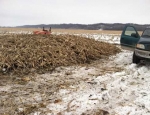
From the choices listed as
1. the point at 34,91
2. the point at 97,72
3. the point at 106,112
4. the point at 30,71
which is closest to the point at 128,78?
the point at 97,72

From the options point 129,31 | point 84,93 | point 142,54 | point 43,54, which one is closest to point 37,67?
point 43,54

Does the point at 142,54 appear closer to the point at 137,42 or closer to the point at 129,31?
the point at 137,42

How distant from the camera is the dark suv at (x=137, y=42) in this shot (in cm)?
699

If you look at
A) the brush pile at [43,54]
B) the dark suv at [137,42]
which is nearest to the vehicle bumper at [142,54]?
the dark suv at [137,42]

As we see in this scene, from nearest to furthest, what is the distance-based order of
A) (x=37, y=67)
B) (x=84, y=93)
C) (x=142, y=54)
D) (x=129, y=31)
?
(x=84, y=93) < (x=142, y=54) < (x=37, y=67) < (x=129, y=31)

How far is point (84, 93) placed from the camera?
15.8 ft

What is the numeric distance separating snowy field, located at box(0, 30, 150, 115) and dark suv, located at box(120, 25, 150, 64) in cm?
62

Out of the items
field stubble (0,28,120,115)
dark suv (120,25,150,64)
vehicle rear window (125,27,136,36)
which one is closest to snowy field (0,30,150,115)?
field stubble (0,28,120,115)

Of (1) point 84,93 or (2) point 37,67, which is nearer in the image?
(1) point 84,93

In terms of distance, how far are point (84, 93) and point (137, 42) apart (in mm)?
3994

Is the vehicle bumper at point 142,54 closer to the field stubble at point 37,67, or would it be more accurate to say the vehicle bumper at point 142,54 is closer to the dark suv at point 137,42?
the dark suv at point 137,42

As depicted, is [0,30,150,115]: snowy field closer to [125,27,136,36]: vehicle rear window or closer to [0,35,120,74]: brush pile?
[0,35,120,74]: brush pile

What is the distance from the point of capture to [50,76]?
646 cm

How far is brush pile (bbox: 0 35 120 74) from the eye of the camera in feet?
23.3
